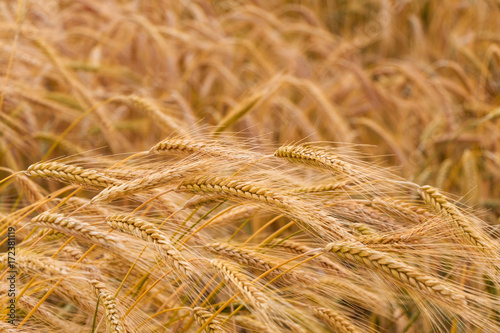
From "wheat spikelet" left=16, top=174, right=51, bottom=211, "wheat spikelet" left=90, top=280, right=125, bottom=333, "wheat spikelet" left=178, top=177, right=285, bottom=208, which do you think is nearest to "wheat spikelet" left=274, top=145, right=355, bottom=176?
"wheat spikelet" left=178, top=177, right=285, bottom=208

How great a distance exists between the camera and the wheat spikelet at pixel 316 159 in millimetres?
1224

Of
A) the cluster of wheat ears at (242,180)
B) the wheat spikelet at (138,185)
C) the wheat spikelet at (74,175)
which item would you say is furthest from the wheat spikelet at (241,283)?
the wheat spikelet at (74,175)

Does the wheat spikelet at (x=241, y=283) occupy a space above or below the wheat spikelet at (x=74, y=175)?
below

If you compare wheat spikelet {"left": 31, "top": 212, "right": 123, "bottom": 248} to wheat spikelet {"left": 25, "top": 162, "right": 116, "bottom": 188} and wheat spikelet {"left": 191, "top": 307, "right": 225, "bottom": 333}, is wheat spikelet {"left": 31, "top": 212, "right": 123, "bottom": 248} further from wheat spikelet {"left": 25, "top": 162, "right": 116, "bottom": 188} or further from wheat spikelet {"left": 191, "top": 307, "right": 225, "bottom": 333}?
wheat spikelet {"left": 191, "top": 307, "right": 225, "bottom": 333}

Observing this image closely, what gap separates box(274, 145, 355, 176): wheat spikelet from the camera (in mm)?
1224

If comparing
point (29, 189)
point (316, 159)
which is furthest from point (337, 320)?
point (29, 189)

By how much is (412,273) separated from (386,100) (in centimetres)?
247

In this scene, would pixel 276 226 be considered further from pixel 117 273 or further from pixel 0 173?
pixel 0 173

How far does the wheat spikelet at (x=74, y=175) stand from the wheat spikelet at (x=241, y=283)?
36cm

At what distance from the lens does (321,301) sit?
1566 millimetres

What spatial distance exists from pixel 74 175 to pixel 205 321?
0.50 metres

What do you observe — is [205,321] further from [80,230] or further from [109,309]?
[80,230]

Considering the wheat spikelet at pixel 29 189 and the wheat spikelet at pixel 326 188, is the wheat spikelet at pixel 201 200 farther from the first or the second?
the wheat spikelet at pixel 29 189

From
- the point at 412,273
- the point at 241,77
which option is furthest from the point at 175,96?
the point at 412,273
